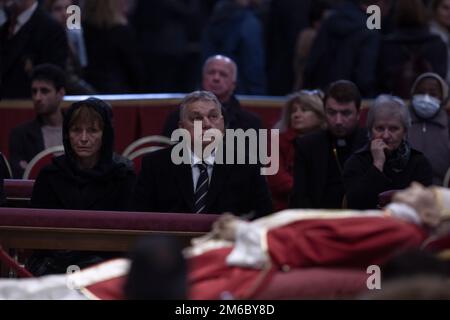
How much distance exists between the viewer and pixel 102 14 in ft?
47.0

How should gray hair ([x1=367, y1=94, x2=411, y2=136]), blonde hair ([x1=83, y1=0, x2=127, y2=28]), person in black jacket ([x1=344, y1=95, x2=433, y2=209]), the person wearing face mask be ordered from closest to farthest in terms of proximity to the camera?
person in black jacket ([x1=344, y1=95, x2=433, y2=209]) → gray hair ([x1=367, y1=94, x2=411, y2=136]) → the person wearing face mask → blonde hair ([x1=83, y1=0, x2=127, y2=28])

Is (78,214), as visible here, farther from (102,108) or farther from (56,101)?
(56,101)

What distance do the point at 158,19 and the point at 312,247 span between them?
10167mm

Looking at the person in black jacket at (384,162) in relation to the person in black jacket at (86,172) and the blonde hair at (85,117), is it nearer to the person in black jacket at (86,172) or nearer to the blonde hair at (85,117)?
the person in black jacket at (86,172)

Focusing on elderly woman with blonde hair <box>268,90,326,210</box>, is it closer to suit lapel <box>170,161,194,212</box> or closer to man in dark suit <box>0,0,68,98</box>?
suit lapel <box>170,161,194,212</box>

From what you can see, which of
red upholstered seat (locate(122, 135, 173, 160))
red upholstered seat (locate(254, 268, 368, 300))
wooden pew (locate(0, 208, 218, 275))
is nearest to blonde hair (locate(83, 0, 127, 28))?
red upholstered seat (locate(122, 135, 173, 160))

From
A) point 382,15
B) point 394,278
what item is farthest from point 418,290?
point 382,15

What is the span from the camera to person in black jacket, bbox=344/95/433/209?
9.94m

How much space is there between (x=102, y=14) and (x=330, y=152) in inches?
157

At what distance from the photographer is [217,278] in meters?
7.40

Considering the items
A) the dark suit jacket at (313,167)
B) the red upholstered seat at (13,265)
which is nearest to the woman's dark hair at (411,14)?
the dark suit jacket at (313,167)

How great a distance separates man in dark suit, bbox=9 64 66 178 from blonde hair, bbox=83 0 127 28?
1815mm

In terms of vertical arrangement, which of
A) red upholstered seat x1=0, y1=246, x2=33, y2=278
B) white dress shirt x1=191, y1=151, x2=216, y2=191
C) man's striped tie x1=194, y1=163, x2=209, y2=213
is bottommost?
red upholstered seat x1=0, y1=246, x2=33, y2=278

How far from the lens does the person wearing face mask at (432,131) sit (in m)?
11.6
